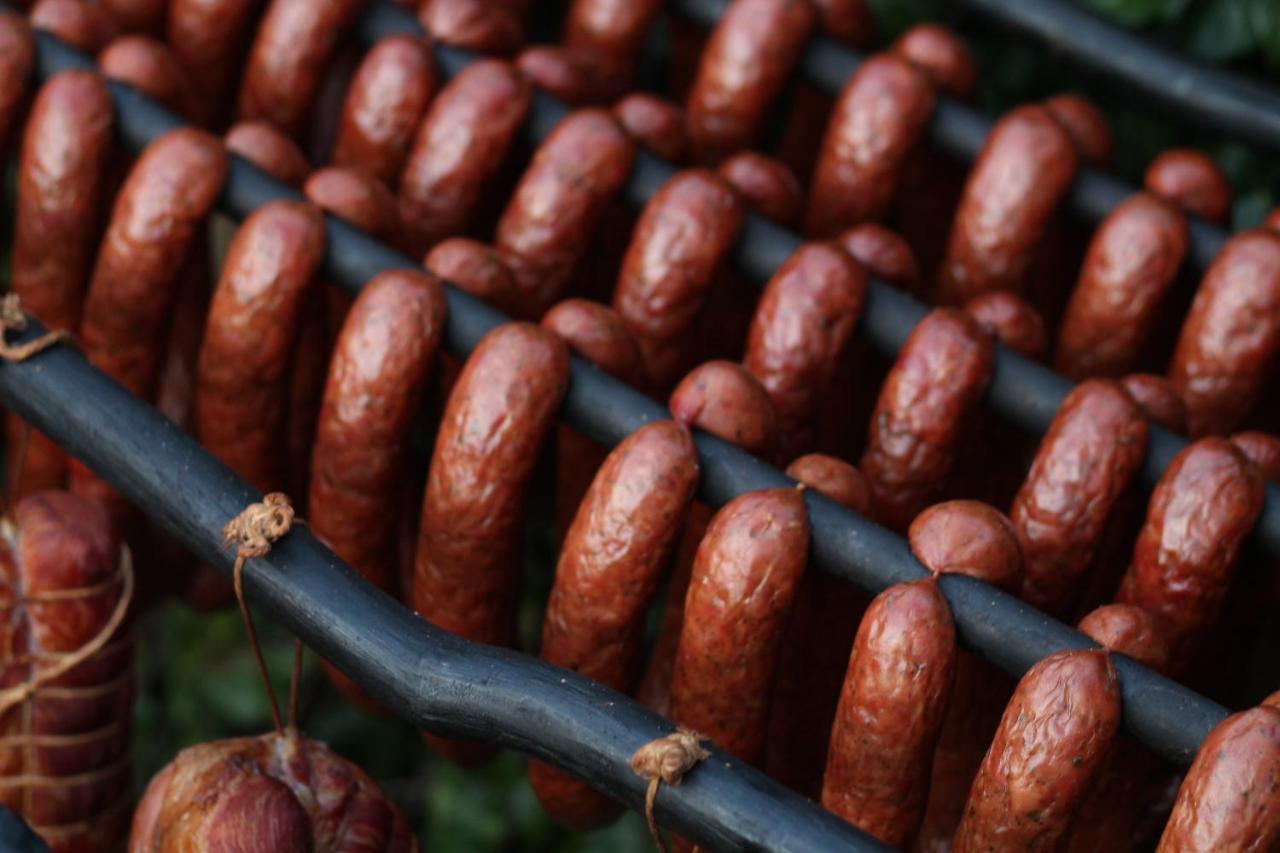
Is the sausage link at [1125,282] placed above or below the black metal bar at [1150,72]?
below

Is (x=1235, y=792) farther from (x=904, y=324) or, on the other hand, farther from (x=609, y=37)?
(x=609, y=37)

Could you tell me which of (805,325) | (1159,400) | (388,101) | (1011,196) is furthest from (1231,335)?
(388,101)

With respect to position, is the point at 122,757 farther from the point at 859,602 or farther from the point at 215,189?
the point at 859,602

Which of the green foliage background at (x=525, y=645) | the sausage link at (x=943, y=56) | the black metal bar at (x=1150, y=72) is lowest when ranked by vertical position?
the green foliage background at (x=525, y=645)

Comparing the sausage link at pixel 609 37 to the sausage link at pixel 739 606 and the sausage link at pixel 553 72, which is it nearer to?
the sausage link at pixel 553 72

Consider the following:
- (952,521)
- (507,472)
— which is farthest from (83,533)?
(952,521)

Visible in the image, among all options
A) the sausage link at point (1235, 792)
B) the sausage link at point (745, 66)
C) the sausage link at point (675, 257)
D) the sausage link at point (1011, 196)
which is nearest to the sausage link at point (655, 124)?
the sausage link at point (745, 66)

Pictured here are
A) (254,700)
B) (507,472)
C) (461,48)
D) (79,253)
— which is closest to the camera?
(507,472)
